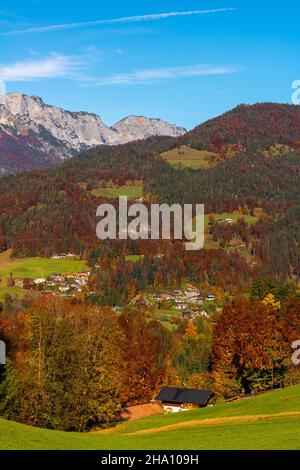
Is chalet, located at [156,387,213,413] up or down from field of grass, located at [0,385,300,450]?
down

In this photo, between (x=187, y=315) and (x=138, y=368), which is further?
(x=187, y=315)

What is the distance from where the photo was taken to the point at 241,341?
58.1 m

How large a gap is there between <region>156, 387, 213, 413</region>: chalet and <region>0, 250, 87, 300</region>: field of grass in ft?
319

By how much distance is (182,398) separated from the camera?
5956 centimetres

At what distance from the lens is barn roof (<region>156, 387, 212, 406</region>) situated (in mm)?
58250

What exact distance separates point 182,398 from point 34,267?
416 feet

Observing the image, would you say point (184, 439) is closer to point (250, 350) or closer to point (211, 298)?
point (250, 350)

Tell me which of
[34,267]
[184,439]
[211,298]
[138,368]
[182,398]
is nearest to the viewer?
[184,439]

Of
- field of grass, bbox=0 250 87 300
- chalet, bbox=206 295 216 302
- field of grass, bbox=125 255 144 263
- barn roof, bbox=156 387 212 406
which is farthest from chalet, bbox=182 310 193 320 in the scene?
barn roof, bbox=156 387 212 406

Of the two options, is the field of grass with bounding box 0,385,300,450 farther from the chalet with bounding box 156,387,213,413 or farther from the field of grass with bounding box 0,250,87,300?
the field of grass with bounding box 0,250,87,300

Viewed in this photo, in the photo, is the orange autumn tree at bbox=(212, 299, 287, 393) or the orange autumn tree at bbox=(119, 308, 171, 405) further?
the orange autumn tree at bbox=(119, 308, 171, 405)

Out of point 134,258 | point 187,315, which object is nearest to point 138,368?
point 187,315
